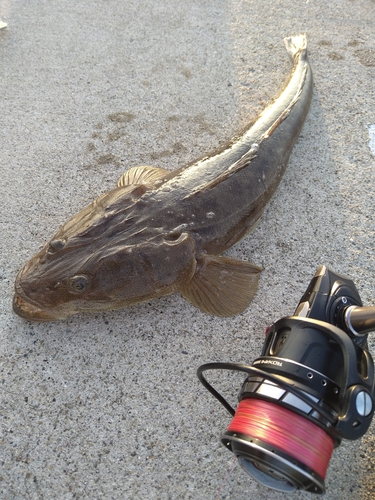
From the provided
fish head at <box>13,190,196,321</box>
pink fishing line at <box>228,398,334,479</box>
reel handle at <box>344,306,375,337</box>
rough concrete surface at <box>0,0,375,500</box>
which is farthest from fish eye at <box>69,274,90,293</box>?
reel handle at <box>344,306,375,337</box>

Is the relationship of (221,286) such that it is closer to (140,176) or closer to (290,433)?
(140,176)

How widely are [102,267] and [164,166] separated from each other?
135 cm

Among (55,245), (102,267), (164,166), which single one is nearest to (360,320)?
(102,267)

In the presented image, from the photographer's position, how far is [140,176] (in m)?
2.99

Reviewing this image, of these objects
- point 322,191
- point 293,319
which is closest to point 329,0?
point 322,191

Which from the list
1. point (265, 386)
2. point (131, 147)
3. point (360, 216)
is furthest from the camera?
point (131, 147)

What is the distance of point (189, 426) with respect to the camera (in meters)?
2.32

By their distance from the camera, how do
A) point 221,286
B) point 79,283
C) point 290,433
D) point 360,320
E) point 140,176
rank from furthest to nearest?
point 140,176 < point 221,286 < point 79,283 < point 360,320 < point 290,433

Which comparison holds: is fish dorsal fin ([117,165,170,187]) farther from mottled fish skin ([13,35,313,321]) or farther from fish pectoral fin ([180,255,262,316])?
fish pectoral fin ([180,255,262,316])

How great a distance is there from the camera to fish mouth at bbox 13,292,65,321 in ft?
8.00

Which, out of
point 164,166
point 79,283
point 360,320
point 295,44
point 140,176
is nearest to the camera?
point 360,320

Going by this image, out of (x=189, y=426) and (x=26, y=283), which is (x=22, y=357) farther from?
(x=189, y=426)

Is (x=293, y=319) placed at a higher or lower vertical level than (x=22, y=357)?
higher

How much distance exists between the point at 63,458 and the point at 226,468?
0.89 metres
